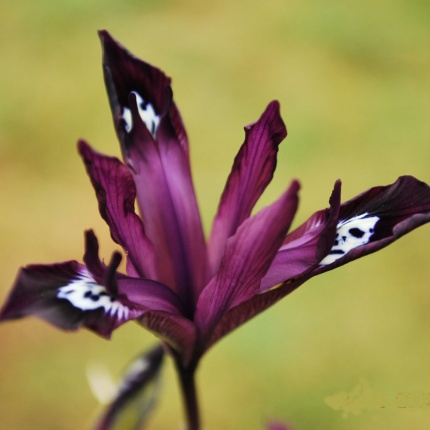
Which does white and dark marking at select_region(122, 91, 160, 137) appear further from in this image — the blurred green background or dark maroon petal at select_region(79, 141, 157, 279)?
the blurred green background

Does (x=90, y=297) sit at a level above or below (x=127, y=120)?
below

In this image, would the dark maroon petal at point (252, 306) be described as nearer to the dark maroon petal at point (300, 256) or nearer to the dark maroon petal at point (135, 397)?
the dark maroon petal at point (300, 256)

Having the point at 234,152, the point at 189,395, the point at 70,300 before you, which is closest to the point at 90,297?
the point at 70,300

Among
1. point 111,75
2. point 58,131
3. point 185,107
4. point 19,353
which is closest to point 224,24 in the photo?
point 185,107

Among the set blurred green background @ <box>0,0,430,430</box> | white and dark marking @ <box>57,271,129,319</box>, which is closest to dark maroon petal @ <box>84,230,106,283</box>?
white and dark marking @ <box>57,271,129,319</box>

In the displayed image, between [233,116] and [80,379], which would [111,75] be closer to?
[80,379]

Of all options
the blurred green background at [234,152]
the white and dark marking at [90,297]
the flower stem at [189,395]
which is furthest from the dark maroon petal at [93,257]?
the blurred green background at [234,152]

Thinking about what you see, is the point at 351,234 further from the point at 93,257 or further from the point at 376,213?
the point at 93,257
